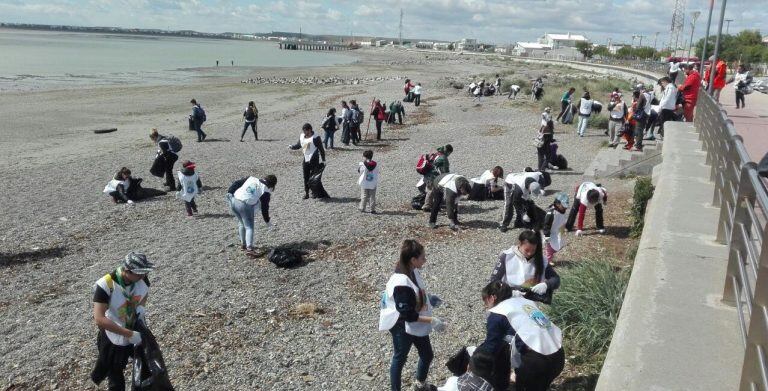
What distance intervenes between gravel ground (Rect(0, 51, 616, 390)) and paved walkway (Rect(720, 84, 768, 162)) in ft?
12.9

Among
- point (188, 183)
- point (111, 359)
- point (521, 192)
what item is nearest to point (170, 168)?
point (188, 183)

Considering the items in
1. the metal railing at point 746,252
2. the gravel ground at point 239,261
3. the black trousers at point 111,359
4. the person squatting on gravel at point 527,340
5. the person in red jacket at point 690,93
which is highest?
the person in red jacket at point 690,93

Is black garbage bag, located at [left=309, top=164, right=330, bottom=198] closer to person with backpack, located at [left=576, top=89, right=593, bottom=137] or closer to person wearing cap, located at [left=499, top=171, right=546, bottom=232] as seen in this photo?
person wearing cap, located at [left=499, top=171, right=546, bottom=232]

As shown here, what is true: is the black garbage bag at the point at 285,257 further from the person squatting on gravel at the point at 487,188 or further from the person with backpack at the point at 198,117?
the person with backpack at the point at 198,117

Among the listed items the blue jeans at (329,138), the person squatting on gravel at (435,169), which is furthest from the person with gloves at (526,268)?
the blue jeans at (329,138)

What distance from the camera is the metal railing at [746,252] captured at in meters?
3.01

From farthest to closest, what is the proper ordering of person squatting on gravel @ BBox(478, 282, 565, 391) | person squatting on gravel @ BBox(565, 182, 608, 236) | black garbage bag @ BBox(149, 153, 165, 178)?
black garbage bag @ BBox(149, 153, 165, 178), person squatting on gravel @ BBox(565, 182, 608, 236), person squatting on gravel @ BBox(478, 282, 565, 391)

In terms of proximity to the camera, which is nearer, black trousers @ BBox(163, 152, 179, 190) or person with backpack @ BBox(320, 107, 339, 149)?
black trousers @ BBox(163, 152, 179, 190)

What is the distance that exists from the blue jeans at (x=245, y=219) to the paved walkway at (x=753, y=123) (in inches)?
323

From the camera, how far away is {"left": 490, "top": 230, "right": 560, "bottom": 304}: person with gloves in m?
5.60

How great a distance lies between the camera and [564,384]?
580 cm

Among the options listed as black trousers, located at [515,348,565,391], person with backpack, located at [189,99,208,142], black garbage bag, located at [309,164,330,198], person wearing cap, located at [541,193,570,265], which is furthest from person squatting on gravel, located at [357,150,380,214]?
person with backpack, located at [189,99,208,142]

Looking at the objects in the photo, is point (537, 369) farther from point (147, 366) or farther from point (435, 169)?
point (435, 169)

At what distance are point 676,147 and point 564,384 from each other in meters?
6.85
